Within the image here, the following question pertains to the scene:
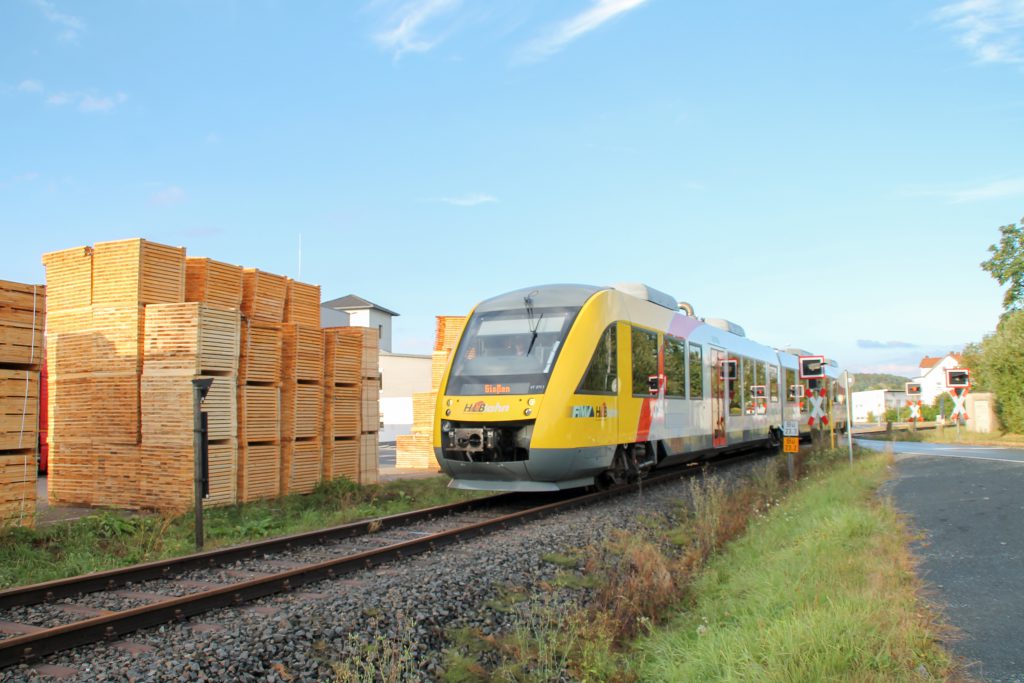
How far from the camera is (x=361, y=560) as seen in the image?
7734mm

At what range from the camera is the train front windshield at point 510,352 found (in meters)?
11.0

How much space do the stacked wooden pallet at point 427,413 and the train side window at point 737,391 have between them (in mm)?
6746

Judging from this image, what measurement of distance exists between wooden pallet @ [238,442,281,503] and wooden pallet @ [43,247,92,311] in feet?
11.6

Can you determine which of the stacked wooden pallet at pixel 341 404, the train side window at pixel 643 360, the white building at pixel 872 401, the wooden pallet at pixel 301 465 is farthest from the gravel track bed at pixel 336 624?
the white building at pixel 872 401

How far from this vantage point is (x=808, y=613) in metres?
5.70

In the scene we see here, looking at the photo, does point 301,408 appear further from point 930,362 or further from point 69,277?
point 930,362

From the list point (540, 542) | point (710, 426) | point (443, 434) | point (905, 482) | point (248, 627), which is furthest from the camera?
point (710, 426)

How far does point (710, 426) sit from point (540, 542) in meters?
8.67

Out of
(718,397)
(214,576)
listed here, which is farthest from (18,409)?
(718,397)

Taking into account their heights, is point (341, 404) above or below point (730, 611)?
above

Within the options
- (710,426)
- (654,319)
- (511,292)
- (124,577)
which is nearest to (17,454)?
(124,577)

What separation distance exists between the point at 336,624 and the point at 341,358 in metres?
9.89

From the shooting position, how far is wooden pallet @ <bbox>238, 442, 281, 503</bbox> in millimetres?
12641

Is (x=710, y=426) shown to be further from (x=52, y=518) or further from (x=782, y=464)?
(x=52, y=518)
